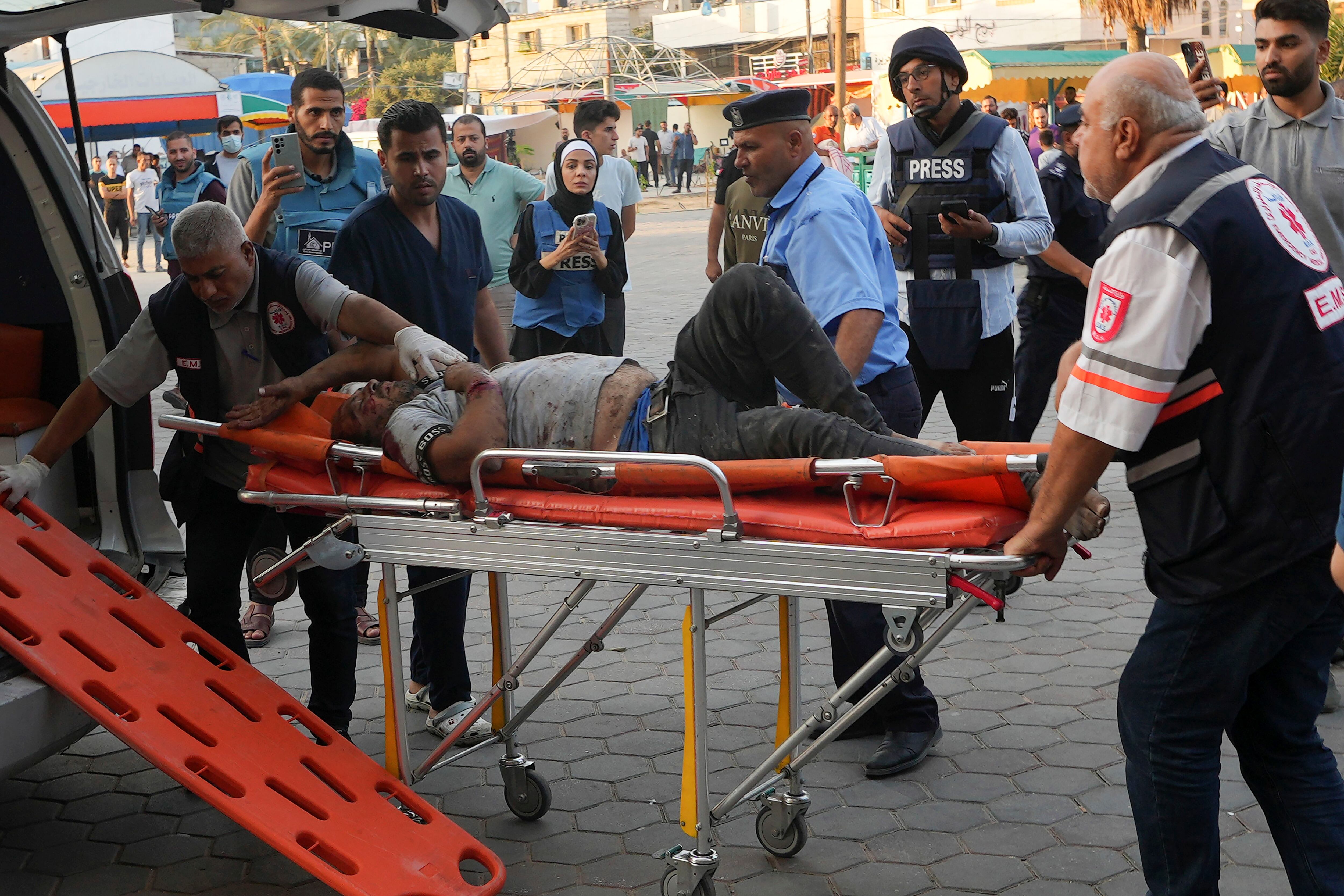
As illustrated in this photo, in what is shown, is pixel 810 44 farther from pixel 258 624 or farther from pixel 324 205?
pixel 258 624

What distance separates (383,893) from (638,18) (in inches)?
3050

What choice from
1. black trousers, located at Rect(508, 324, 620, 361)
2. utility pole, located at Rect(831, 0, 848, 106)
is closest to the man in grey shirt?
black trousers, located at Rect(508, 324, 620, 361)

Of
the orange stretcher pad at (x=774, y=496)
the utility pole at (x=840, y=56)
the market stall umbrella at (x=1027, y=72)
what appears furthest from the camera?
the market stall umbrella at (x=1027, y=72)

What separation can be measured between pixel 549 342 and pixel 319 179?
176cm

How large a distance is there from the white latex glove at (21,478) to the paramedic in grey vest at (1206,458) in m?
2.71

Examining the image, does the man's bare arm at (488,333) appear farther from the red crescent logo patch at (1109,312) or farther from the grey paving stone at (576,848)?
the red crescent logo patch at (1109,312)

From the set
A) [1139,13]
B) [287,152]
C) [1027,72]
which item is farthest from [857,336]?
[1027,72]

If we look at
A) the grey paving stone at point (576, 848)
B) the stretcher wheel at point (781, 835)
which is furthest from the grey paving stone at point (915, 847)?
the grey paving stone at point (576, 848)

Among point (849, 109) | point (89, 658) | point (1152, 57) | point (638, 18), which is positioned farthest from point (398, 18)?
point (638, 18)

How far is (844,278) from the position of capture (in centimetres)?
379

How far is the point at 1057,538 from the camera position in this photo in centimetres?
257

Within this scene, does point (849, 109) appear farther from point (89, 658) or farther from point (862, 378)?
point (89, 658)

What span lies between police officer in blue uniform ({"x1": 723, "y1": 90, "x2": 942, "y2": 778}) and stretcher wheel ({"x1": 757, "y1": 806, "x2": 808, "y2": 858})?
0.51m

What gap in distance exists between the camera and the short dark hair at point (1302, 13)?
13.4ft
